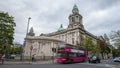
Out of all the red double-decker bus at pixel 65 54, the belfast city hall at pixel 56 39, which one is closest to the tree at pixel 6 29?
the belfast city hall at pixel 56 39

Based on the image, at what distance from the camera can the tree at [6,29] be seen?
40.3 metres

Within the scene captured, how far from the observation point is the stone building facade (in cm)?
5231

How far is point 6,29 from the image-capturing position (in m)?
41.2

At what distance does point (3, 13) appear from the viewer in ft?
138

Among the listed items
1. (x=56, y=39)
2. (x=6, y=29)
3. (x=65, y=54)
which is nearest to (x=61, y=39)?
(x=56, y=39)

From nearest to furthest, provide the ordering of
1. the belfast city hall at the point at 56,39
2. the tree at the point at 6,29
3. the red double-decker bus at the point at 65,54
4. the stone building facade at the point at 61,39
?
the red double-decker bus at the point at 65,54 → the tree at the point at 6,29 → the belfast city hall at the point at 56,39 → the stone building facade at the point at 61,39

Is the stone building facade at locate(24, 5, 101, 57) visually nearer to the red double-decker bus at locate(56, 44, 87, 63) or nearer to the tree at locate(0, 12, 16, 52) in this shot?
the tree at locate(0, 12, 16, 52)

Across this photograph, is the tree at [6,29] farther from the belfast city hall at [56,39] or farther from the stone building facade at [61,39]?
the stone building facade at [61,39]

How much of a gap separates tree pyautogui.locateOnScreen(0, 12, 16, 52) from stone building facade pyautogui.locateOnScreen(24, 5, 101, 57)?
1159cm

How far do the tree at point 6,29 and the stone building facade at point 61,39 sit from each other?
11.6m

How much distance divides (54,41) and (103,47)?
47.4 metres

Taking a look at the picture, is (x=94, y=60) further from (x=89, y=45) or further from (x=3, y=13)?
(x=89, y=45)

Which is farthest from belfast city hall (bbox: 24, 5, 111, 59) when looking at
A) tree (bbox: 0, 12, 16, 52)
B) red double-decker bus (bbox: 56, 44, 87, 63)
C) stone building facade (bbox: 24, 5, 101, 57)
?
red double-decker bus (bbox: 56, 44, 87, 63)

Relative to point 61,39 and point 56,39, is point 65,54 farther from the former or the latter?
point 61,39
